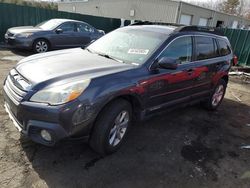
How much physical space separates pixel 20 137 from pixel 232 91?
6617 millimetres

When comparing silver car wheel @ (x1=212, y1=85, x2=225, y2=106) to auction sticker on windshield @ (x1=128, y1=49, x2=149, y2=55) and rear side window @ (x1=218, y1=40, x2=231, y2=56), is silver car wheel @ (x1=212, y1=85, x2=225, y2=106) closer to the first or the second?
rear side window @ (x1=218, y1=40, x2=231, y2=56)

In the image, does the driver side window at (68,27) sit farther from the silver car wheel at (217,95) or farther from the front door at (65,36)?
the silver car wheel at (217,95)

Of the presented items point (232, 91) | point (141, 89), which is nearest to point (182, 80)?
point (141, 89)

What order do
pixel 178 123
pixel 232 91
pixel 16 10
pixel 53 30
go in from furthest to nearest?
1. pixel 16 10
2. pixel 53 30
3. pixel 232 91
4. pixel 178 123

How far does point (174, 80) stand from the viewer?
401 centimetres

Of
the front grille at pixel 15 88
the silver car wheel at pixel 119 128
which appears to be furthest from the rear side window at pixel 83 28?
the silver car wheel at pixel 119 128

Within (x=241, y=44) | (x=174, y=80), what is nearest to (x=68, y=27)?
(x=174, y=80)

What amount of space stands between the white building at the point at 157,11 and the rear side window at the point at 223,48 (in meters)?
18.7

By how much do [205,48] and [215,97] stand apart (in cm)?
137

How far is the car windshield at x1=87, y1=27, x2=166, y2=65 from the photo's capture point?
3.73m

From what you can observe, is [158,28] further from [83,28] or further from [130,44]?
[83,28]

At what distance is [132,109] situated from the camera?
3639 millimetres

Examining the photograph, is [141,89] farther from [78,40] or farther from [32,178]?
[78,40]

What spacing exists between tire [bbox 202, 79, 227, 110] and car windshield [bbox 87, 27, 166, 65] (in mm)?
2246
